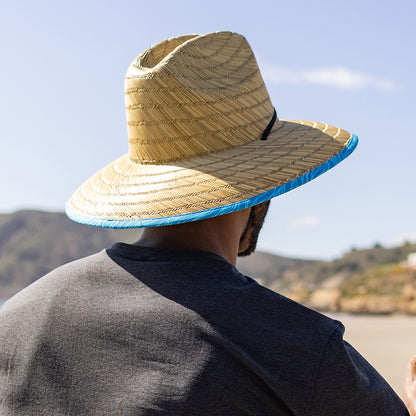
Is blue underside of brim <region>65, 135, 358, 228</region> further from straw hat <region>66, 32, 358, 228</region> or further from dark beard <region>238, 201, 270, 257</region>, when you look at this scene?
dark beard <region>238, 201, 270, 257</region>

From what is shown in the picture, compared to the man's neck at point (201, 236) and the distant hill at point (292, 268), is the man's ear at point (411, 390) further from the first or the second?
the distant hill at point (292, 268)

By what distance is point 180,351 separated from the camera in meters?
1.02

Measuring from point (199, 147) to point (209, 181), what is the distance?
17 centimetres

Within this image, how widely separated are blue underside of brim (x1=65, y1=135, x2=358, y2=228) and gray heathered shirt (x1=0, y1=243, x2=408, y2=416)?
0.07 metres

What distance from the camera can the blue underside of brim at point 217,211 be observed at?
1.20 metres

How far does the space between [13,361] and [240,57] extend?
40.2 inches

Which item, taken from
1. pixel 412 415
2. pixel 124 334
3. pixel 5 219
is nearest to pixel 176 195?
pixel 124 334

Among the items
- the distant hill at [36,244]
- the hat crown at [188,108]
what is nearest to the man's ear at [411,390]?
the hat crown at [188,108]

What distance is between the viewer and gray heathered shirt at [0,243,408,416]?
0.99 m

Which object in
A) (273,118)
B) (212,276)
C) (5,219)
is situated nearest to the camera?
(212,276)

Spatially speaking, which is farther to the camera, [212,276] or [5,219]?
[5,219]

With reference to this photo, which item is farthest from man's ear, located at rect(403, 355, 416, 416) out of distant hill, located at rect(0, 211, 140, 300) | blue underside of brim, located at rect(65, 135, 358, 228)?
distant hill, located at rect(0, 211, 140, 300)

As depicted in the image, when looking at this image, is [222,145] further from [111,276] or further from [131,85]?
[111,276]

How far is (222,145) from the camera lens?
1.43 m
